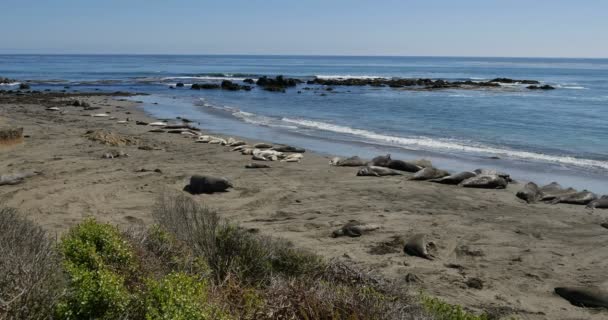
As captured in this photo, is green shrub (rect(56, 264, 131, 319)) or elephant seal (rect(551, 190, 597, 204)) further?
elephant seal (rect(551, 190, 597, 204))

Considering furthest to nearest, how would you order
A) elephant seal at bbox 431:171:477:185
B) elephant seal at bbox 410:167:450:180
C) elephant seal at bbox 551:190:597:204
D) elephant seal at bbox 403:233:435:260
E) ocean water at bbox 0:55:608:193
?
ocean water at bbox 0:55:608:193 → elephant seal at bbox 410:167:450:180 → elephant seal at bbox 431:171:477:185 → elephant seal at bbox 551:190:597:204 → elephant seal at bbox 403:233:435:260

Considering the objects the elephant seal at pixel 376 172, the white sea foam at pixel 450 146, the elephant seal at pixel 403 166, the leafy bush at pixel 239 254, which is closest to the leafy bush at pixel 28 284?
the leafy bush at pixel 239 254

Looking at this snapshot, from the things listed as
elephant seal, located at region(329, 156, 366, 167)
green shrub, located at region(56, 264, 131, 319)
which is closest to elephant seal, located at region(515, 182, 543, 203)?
elephant seal, located at region(329, 156, 366, 167)

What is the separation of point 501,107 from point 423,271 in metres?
25.0

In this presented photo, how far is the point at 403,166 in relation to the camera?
41.4 ft

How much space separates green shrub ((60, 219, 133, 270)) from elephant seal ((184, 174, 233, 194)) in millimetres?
5977

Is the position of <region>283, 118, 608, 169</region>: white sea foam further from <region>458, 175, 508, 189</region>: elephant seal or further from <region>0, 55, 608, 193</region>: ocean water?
<region>458, 175, 508, 189</region>: elephant seal

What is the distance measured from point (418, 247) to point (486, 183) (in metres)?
4.50

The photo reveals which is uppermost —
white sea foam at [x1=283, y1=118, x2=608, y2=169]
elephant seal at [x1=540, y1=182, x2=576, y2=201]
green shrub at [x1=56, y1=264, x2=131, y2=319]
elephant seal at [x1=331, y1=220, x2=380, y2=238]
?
green shrub at [x1=56, y1=264, x2=131, y2=319]

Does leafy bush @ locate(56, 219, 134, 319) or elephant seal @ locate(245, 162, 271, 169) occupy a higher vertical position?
leafy bush @ locate(56, 219, 134, 319)


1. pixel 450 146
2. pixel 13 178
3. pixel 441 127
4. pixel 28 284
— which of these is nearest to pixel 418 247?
pixel 28 284

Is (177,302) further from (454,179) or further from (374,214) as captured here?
(454,179)

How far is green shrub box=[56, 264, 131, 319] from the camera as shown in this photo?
3168mm

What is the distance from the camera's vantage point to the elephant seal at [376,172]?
476 inches
